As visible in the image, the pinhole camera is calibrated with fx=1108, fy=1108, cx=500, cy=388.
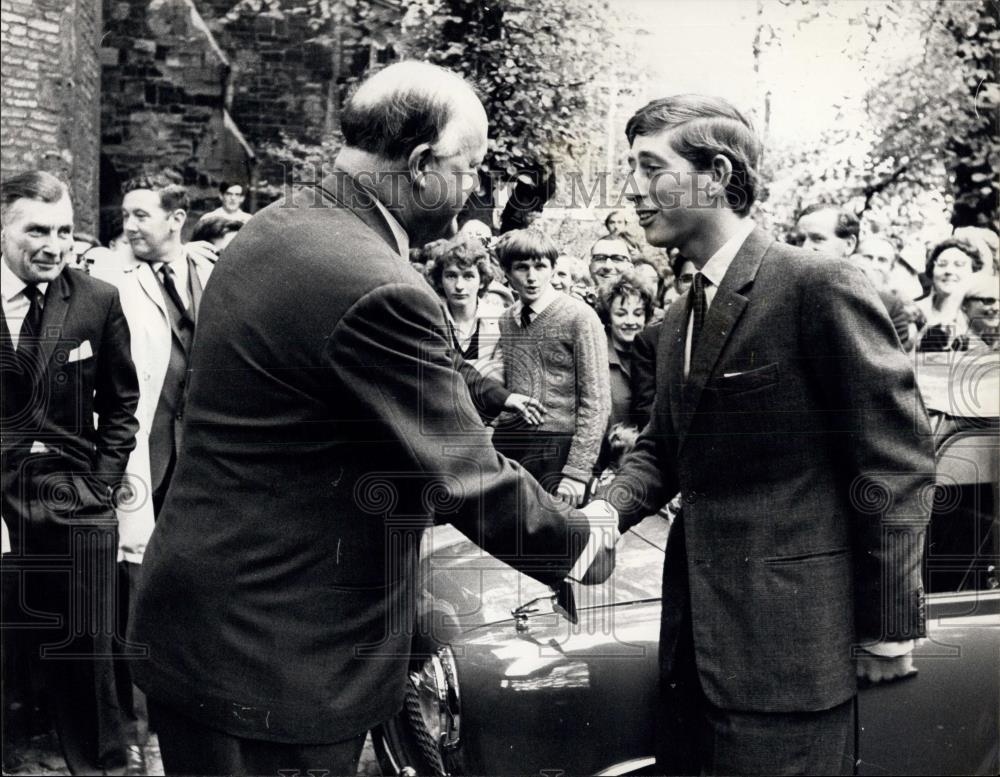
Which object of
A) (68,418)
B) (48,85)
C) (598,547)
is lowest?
(68,418)

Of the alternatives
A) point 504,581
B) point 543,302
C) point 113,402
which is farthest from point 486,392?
point 113,402

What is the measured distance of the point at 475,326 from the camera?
4.08 meters

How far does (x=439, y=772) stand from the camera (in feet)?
10.9

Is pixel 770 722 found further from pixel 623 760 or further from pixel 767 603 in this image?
pixel 623 760

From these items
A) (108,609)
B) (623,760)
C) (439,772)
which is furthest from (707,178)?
(108,609)

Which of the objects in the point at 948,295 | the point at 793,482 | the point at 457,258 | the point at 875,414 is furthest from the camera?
the point at 457,258

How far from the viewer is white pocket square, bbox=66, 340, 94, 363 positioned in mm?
4125

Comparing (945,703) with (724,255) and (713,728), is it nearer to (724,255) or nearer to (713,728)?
(713,728)

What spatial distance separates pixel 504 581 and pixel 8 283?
2118 millimetres

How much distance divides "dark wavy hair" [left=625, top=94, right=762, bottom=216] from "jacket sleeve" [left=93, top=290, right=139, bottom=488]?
232 centimetres

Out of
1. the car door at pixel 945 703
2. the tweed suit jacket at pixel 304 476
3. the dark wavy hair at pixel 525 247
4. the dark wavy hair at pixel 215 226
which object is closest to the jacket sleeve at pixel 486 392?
the dark wavy hair at pixel 525 247

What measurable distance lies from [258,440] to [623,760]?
1.45 meters

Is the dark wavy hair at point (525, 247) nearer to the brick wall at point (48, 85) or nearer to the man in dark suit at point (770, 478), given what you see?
the man in dark suit at point (770, 478)

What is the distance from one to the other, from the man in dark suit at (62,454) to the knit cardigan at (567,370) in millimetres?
1486
